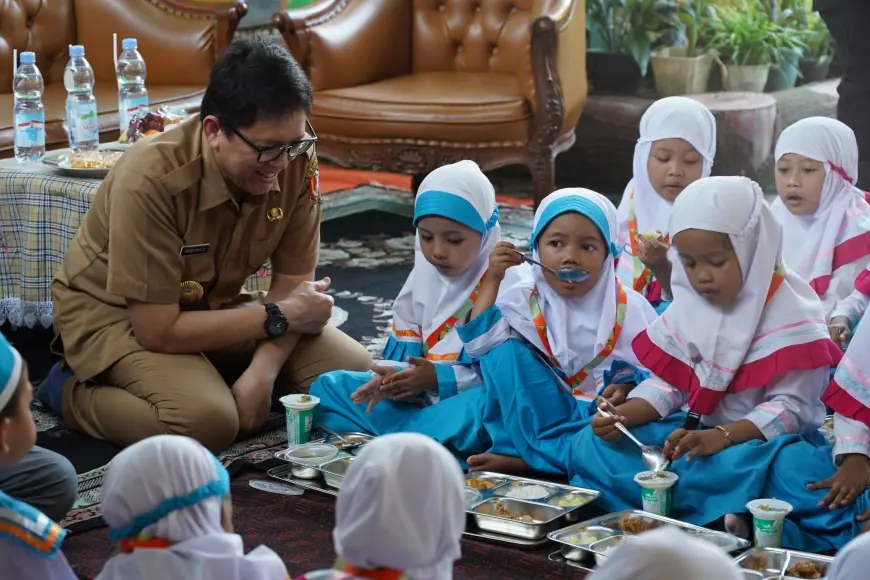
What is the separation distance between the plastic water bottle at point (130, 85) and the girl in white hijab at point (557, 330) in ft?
5.67

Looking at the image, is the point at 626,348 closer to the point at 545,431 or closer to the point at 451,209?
the point at 545,431

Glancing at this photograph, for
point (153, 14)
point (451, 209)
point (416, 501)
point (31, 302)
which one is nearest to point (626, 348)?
point (451, 209)

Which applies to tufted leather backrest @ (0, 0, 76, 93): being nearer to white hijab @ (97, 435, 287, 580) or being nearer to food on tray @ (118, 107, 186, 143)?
food on tray @ (118, 107, 186, 143)

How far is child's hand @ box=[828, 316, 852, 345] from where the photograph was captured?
313cm

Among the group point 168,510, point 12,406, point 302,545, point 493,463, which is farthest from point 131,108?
point 168,510

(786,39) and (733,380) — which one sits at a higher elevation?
(786,39)

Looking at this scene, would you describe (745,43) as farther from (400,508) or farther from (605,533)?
(400,508)

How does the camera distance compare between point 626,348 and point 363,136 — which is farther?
point 363,136

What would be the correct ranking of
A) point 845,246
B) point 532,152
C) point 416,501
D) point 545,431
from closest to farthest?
point 416,501
point 545,431
point 845,246
point 532,152

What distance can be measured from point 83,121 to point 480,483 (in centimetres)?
190

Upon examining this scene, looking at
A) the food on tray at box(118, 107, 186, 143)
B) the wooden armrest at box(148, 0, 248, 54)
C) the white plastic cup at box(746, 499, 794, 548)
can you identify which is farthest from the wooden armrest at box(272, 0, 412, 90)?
the white plastic cup at box(746, 499, 794, 548)

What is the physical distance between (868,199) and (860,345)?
1.33m

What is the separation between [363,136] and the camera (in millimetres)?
4969

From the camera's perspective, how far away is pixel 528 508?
261 cm
